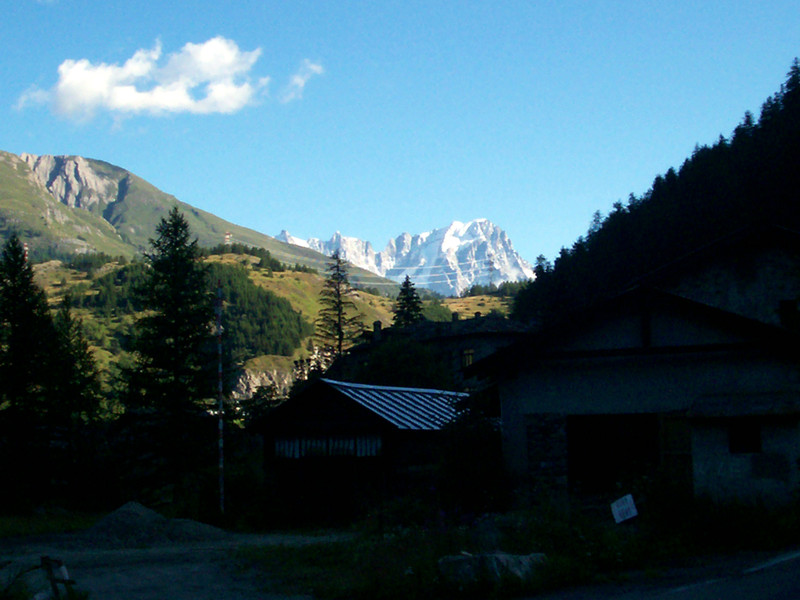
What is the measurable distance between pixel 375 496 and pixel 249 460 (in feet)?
29.7

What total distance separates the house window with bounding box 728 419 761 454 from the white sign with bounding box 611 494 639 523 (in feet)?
8.87

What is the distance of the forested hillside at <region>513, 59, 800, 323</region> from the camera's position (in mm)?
68312

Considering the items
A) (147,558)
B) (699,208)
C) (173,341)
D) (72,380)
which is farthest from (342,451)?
(699,208)

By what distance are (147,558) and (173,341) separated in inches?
831

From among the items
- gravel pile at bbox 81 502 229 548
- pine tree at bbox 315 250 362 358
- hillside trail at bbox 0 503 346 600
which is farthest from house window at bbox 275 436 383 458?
pine tree at bbox 315 250 362 358

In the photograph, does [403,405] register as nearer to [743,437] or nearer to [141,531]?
[141,531]

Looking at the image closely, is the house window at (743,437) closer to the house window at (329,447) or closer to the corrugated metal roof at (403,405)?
the corrugated metal roof at (403,405)

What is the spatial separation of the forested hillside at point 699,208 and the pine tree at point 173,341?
36596 mm

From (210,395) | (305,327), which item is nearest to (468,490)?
(210,395)

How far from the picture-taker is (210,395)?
122 ft

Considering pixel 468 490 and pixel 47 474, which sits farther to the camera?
pixel 47 474

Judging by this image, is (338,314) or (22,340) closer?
(22,340)

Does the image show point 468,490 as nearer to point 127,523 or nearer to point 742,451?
point 742,451

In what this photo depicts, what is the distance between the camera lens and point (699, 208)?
74688mm
